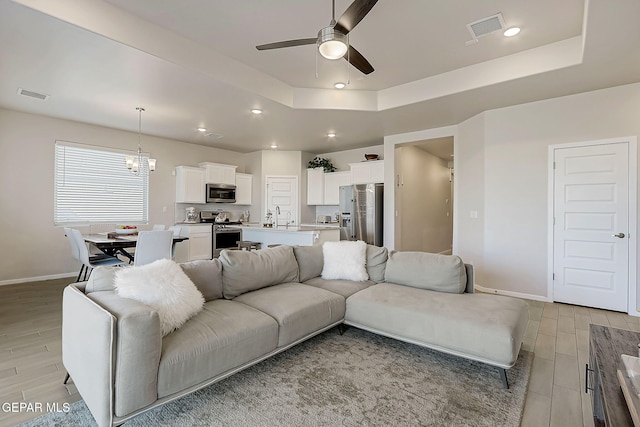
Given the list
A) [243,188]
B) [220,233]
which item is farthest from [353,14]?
[243,188]

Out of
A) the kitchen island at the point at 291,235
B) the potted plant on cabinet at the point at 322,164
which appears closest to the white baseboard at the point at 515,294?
the kitchen island at the point at 291,235

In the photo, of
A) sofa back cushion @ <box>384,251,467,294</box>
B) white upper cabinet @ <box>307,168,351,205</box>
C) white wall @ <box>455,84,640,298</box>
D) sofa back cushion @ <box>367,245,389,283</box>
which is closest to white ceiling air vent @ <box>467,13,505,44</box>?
white wall @ <box>455,84,640,298</box>

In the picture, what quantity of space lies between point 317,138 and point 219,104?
2403mm

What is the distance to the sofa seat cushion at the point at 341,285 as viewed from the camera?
2910mm

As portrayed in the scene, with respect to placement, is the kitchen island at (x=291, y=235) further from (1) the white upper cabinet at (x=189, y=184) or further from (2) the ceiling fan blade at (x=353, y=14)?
(2) the ceiling fan blade at (x=353, y=14)

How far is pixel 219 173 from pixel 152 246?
3.39 m

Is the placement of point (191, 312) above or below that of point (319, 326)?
above

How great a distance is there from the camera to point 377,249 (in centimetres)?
339

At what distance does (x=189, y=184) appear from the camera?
646cm

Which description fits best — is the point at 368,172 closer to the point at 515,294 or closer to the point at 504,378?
the point at 515,294

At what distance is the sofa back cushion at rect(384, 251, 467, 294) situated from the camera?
2797 mm

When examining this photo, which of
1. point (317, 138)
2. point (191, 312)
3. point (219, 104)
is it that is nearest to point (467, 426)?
point (191, 312)

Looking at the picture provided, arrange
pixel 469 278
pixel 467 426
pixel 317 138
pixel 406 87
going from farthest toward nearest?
pixel 317 138
pixel 406 87
pixel 469 278
pixel 467 426

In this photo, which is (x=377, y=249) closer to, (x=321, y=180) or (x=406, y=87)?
(x=406, y=87)
